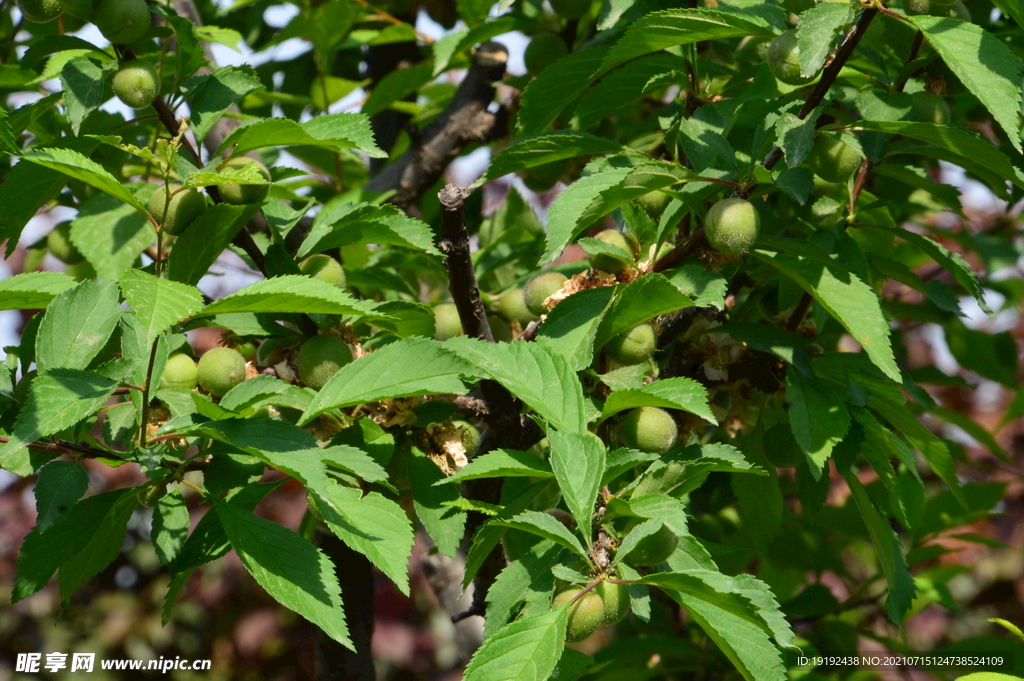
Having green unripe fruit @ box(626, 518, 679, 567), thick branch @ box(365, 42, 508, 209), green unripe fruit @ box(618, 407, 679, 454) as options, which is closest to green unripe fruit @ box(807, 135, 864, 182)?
green unripe fruit @ box(618, 407, 679, 454)

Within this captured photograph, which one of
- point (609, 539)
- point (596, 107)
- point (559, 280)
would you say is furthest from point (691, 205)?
point (609, 539)

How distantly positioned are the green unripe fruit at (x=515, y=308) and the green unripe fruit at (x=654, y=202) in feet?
1.01

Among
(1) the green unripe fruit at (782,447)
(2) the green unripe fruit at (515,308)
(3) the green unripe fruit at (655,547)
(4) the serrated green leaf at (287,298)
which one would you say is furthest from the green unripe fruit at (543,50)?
(3) the green unripe fruit at (655,547)

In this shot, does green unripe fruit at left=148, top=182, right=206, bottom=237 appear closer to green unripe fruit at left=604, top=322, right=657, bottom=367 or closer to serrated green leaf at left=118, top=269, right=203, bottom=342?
serrated green leaf at left=118, top=269, right=203, bottom=342

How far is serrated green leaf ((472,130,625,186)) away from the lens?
1.17 m

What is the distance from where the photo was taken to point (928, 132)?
1.03 meters

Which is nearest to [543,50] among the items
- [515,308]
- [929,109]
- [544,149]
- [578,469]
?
[515,308]

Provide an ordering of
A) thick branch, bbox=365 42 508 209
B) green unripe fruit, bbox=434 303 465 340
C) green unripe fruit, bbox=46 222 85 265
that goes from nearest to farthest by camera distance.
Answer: green unripe fruit, bbox=434 303 465 340 → green unripe fruit, bbox=46 222 85 265 → thick branch, bbox=365 42 508 209

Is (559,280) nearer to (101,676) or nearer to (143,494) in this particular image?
(143,494)

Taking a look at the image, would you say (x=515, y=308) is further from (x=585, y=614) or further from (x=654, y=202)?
(x=585, y=614)

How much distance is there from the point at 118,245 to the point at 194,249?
0.36 metres

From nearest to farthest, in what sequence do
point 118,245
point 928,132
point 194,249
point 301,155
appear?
point 928,132 < point 194,249 < point 118,245 < point 301,155

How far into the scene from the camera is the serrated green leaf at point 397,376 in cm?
100

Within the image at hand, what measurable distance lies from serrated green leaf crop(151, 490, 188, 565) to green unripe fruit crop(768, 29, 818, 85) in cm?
96
